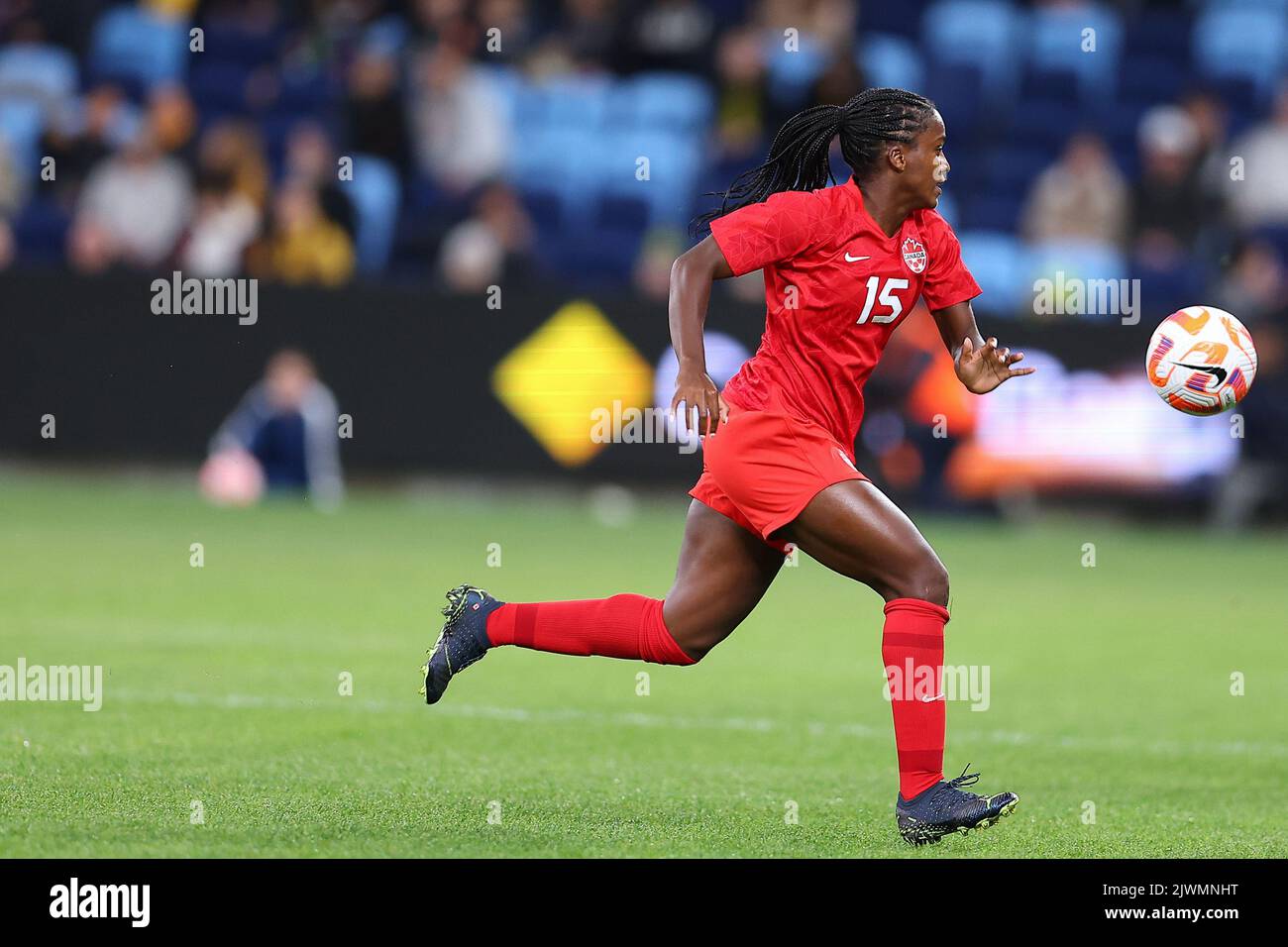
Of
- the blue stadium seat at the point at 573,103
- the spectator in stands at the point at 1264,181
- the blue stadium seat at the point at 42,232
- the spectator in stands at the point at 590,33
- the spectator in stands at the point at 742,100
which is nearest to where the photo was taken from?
the spectator in stands at the point at 1264,181

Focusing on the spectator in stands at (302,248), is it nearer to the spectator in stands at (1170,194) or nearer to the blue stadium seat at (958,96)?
the blue stadium seat at (958,96)

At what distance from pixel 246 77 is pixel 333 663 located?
11447mm

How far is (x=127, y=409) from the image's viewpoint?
16297mm

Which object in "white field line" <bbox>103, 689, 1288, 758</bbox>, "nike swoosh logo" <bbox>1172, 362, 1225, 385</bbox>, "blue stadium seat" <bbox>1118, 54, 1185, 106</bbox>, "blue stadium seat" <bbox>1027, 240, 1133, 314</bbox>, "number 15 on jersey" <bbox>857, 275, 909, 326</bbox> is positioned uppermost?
"blue stadium seat" <bbox>1118, 54, 1185, 106</bbox>

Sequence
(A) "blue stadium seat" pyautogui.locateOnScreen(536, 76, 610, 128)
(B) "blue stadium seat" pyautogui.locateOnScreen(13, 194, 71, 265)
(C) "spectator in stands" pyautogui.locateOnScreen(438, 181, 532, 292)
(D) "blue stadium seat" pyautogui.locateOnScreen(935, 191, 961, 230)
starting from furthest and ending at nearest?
(A) "blue stadium seat" pyautogui.locateOnScreen(536, 76, 610, 128) → (B) "blue stadium seat" pyautogui.locateOnScreen(13, 194, 71, 265) → (D) "blue stadium seat" pyautogui.locateOnScreen(935, 191, 961, 230) → (C) "spectator in stands" pyautogui.locateOnScreen(438, 181, 532, 292)

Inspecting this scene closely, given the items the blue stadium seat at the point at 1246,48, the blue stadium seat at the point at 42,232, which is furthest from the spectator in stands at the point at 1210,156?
the blue stadium seat at the point at 42,232

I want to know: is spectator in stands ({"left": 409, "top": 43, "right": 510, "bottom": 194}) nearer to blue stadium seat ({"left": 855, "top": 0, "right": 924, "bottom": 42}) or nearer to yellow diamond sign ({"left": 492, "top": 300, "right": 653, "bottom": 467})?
yellow diamond sign ({"left": 492, "top": 300, "right": 653, "bottom": 467})

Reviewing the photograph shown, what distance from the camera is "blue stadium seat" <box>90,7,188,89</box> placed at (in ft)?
63.8

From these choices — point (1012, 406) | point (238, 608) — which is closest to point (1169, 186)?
point (1012, 406)

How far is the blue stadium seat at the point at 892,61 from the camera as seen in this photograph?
18.3 meters

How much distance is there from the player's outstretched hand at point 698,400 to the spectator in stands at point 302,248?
1111 centimetres

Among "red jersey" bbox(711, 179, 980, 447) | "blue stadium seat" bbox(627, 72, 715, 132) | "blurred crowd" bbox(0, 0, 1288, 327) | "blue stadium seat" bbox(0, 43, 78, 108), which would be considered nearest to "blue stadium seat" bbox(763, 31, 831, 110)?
"blurred crowd" bbox(0, 0, 1288, 327)

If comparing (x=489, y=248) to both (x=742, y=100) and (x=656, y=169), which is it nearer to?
(x=656, y=169)

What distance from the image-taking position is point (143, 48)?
19.6 meters
